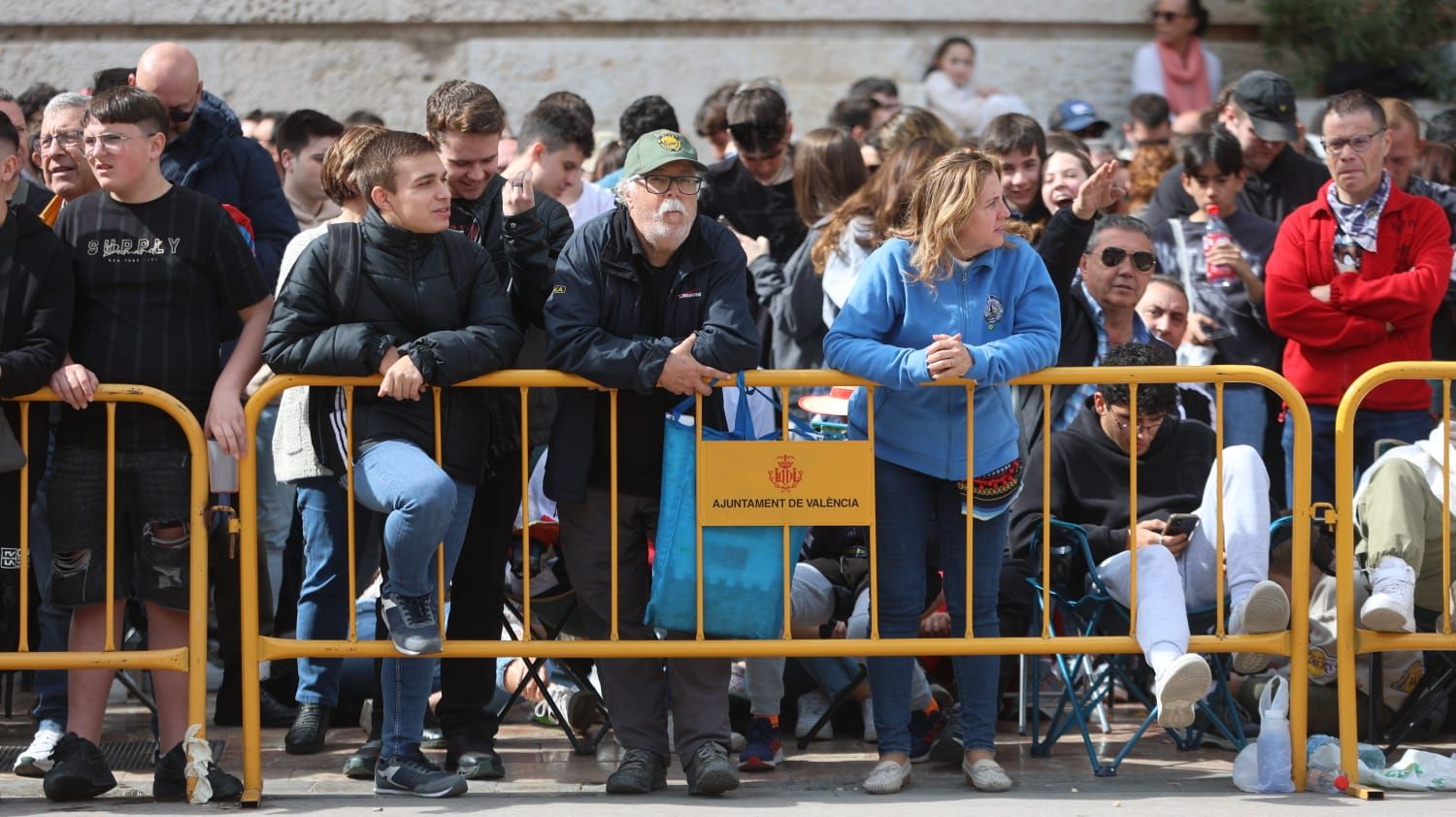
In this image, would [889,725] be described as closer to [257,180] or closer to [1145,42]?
[257,180]

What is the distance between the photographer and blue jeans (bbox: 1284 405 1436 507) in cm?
740

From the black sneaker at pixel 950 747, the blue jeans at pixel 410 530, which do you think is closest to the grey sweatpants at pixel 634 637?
the blue jeans at pixel 410 530

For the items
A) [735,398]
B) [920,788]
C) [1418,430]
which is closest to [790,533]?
[735,398]

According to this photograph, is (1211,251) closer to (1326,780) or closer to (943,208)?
(943,208)

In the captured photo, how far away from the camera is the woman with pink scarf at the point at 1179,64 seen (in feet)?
38.4

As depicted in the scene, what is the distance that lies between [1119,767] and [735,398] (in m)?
1.75

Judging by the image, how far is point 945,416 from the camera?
5.88 meters

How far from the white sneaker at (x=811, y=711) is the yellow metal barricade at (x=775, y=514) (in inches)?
35.5

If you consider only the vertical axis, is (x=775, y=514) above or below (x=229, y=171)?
below

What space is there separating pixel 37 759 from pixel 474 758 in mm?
1359

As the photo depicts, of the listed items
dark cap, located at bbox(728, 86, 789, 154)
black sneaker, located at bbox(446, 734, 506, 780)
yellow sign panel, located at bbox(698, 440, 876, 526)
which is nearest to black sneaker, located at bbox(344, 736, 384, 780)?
black sneaker, located at bbox(446, 734, 506, 780)

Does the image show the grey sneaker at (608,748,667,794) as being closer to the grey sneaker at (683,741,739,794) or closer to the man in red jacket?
the grey sneaker at (683,741,739,794)

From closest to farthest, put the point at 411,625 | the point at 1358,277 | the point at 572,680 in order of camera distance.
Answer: the point at 411,625
the point at 572,680
the point at 1358,277

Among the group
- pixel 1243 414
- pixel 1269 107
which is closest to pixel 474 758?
pixel 1243 414
